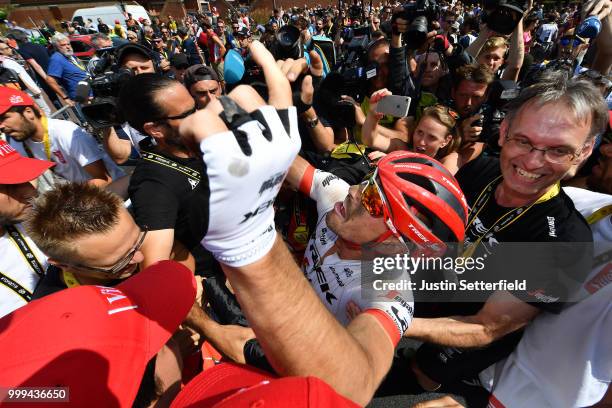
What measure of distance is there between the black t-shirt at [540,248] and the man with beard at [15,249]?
2.99m

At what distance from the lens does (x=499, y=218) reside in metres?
2.07

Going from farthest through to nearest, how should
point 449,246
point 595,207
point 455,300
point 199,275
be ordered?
point 199,275, point 455,300, point 449,246, point 595,207

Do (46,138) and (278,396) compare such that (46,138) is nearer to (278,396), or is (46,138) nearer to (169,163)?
(169,163)

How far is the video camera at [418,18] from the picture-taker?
371 cm

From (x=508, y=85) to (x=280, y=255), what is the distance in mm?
3611

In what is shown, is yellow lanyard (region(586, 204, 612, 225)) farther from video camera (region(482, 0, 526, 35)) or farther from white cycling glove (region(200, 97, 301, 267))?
video camera (region(482, 0, 526, 35))

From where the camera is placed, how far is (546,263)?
1.75m

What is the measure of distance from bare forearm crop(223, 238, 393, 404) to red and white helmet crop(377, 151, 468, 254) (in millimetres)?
833

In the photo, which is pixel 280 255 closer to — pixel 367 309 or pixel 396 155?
pixel 367 309

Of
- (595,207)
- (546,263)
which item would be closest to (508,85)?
(595,207)

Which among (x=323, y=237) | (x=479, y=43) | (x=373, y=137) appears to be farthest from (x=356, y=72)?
(x=323, y=237)

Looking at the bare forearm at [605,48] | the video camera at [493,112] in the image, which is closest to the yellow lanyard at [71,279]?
the video camera at [493,112]

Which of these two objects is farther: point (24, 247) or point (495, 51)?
point (495, 51)

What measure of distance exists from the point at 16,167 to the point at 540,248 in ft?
11.3
